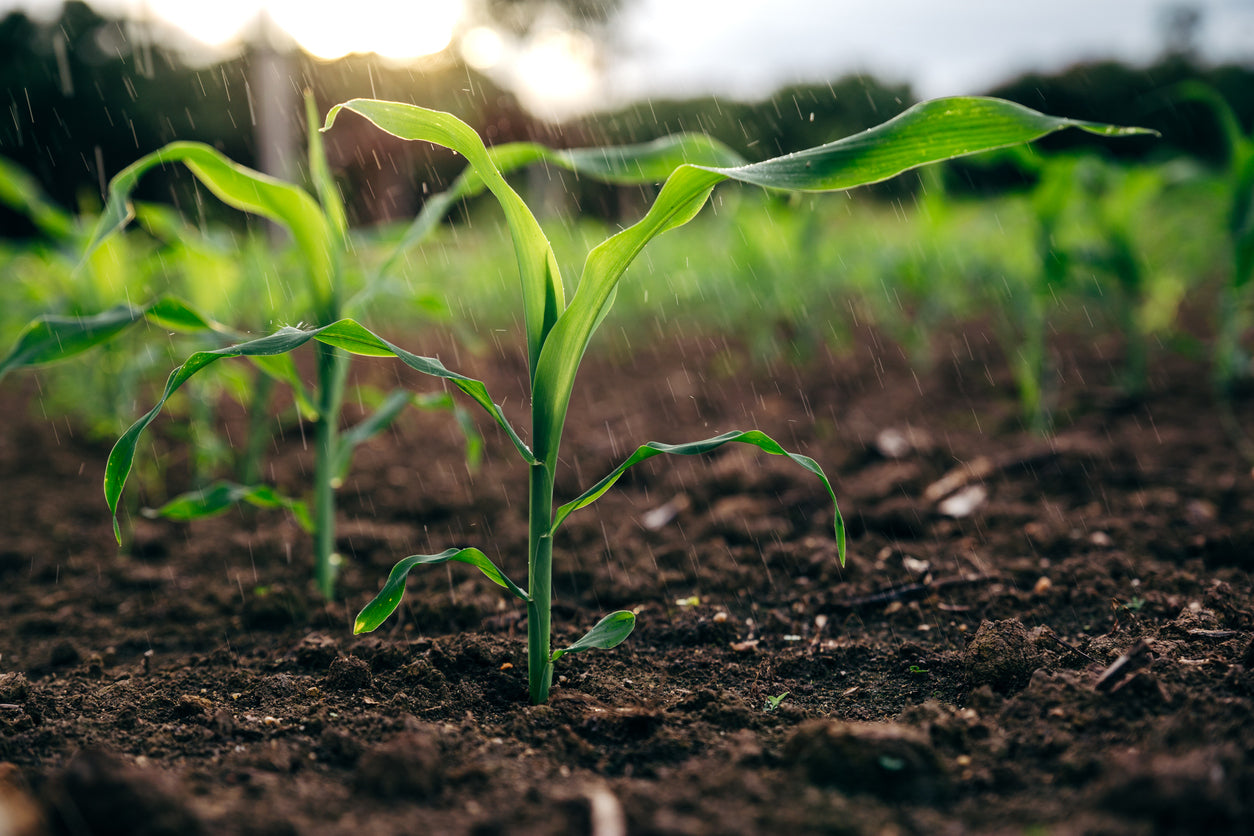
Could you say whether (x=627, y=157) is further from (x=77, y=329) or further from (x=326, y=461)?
(x=77, y=329)

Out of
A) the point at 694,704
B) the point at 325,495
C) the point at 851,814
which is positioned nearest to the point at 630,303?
the point at 325,495

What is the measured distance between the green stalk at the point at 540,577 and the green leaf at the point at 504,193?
0.20 meters

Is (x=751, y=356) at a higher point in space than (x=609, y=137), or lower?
lower

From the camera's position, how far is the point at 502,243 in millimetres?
7000

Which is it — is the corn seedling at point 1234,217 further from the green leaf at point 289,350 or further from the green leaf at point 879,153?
the green leaf at point 289,350

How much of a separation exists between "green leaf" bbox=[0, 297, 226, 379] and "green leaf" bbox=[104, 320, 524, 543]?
1.19 ft

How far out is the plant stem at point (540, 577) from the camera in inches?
48.1

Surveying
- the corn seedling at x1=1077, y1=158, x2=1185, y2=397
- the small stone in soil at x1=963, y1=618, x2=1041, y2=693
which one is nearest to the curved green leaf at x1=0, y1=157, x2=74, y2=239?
the small stone in soil at x1=963, y1=618, x2=1041, y2=693

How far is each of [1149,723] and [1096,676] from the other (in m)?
0.14

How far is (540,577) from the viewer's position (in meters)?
1.25

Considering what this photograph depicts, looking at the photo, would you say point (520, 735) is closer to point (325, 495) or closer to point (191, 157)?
point (325, 495)

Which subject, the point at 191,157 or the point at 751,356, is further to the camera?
the point at 751,356

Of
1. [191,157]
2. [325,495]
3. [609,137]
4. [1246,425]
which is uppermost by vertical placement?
[609,137]

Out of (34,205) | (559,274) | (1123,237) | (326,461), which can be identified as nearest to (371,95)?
(34,205)
